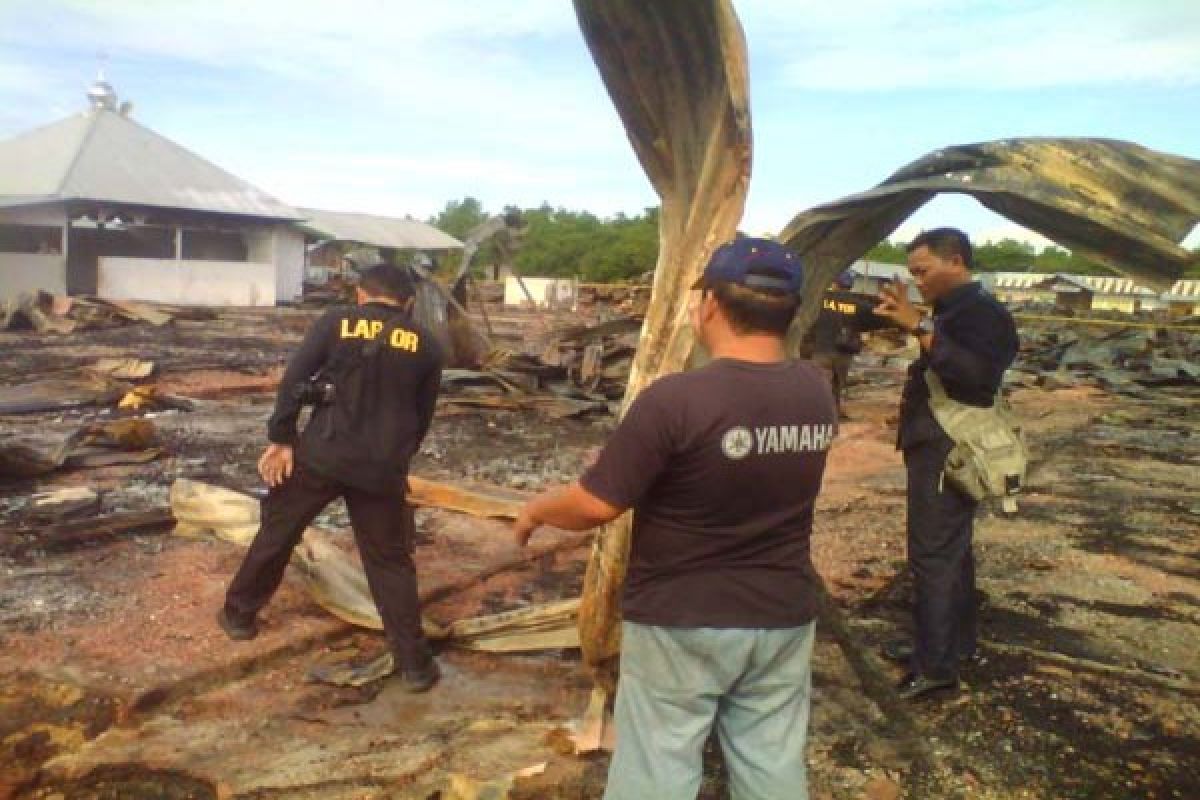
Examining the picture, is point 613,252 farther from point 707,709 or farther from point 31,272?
point 707,709

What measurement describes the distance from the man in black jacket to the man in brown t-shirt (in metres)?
1.66

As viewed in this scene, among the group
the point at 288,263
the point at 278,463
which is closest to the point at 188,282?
the point at 288,263

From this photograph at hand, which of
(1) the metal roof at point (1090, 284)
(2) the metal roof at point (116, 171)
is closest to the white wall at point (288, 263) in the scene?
(2) the metal roof at point (116, 171)

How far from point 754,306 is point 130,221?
29.3 metres

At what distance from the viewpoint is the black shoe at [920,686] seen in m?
4.12

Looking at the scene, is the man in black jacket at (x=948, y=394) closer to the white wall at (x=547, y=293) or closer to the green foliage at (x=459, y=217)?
the white wall at (x=547, y=293)

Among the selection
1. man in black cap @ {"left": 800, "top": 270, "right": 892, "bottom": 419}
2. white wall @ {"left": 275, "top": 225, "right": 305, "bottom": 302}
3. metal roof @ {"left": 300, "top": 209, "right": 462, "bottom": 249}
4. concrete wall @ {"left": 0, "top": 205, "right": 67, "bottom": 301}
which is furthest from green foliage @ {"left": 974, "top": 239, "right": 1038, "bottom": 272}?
man in black cap @ {"left": 800, "top": 270, "right": 892, "bottom": 419}

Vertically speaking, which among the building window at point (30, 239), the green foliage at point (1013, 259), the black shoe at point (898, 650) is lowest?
the black shoe at point (898, 650)

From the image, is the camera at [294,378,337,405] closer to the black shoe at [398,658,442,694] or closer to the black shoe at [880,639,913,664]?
the black shoe at [398,658,442,694]

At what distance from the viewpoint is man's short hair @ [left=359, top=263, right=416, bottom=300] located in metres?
4.30

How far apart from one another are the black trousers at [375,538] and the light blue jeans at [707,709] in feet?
6.43

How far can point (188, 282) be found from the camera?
27.8 m

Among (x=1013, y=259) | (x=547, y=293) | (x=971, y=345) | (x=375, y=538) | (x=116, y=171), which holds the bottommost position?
(x=375, y=538)

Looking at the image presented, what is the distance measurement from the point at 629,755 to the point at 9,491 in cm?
634
